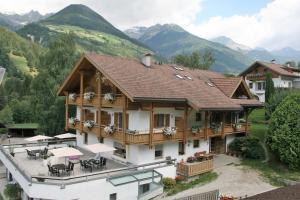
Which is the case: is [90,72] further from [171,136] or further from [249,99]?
[249,99]

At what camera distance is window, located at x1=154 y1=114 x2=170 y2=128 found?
26.9m

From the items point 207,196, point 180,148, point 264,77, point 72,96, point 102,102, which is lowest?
point 207,196

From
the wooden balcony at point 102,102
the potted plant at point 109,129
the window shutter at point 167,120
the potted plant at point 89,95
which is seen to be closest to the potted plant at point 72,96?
the wooden balcony at point 102,102

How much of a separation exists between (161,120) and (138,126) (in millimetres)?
2498

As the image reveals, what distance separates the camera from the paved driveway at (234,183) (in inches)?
880

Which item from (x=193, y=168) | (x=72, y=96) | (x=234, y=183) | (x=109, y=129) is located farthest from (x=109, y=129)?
(x=234, y=183)

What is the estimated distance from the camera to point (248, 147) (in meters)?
30.7

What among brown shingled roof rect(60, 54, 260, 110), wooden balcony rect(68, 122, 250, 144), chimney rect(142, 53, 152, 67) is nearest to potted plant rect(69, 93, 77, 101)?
wooden balcony rect(68, 122, 250, 144)

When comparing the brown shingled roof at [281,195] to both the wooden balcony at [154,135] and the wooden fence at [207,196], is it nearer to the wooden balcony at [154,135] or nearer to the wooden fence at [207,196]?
the wooden fence at [207,196]

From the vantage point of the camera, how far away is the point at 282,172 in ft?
87.7

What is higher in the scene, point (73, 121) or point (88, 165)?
point (73, 121)

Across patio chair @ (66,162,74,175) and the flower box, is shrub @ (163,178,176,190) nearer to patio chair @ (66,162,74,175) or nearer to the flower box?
the flower box

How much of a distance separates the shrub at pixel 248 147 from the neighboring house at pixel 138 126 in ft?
3.76

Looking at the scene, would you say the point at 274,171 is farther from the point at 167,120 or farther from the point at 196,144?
the point at 167,120
